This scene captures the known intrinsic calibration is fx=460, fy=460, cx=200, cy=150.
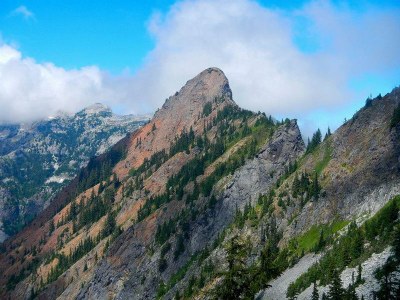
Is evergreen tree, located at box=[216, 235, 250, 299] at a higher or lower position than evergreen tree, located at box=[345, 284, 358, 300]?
higher

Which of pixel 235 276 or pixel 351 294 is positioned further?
pixel 351 294

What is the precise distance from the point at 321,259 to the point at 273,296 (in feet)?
53.5

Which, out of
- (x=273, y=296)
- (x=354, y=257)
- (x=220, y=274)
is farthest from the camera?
(x=273, y=296)

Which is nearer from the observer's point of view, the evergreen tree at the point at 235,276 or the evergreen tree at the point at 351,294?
the evergreen tree at the point at 235,276

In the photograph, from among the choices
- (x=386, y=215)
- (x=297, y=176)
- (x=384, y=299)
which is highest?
(x=297, y=176)

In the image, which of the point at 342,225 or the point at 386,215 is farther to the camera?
the point at 342,225

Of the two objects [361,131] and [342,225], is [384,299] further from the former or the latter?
[361,131]

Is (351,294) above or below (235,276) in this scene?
below

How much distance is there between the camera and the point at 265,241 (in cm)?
17400

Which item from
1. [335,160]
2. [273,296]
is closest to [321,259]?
[273,296]

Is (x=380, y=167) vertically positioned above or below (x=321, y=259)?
above

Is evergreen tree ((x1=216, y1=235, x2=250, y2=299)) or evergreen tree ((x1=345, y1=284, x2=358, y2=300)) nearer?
evergreen tree ((x1=216, y1=235, x2=250, y2=299))

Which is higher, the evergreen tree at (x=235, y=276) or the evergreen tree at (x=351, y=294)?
the evergreen tree at (x=235, y=276)

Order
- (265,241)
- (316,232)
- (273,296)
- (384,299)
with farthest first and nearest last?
(265,241)
(316,232)
(273,296)
(384,299)
